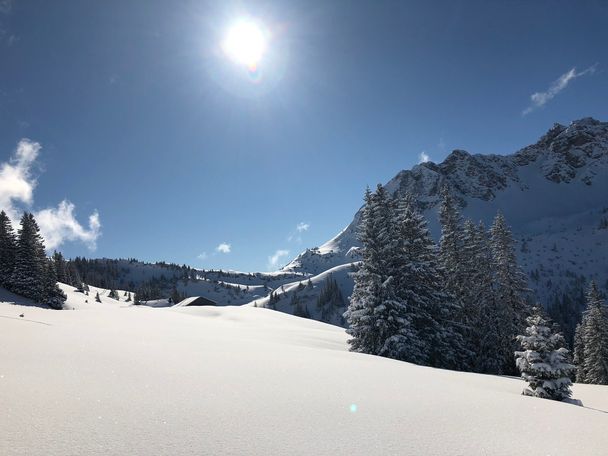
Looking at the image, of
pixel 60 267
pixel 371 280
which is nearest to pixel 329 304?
pixel 60 267

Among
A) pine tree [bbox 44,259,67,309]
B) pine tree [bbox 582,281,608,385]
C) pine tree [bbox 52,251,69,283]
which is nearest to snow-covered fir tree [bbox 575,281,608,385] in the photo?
pine tree [bbox 582,281,608,385]

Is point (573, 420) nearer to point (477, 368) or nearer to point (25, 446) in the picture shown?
point (25, 446)

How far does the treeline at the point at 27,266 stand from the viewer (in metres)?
42.7

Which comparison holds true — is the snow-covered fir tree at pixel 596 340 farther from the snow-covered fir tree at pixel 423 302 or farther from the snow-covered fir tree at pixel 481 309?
the snow-covered fir tree at pixel 423 302

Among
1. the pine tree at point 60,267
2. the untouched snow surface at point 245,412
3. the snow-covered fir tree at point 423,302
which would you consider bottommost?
the untouched snow surface at point 245,412

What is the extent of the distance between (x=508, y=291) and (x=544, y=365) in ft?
67.2

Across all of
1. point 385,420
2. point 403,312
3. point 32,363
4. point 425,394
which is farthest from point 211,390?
point 403,312

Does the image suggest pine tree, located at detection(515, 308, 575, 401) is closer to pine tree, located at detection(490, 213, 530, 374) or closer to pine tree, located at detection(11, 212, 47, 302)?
pine tree, located at detection(490, 213, 530, 374)

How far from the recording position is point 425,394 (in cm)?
782

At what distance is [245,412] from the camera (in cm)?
A: 543

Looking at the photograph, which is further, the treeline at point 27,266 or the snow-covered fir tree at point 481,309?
the treeline at point 27,266

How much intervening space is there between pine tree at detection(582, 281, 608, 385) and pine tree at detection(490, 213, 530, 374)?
10019mm

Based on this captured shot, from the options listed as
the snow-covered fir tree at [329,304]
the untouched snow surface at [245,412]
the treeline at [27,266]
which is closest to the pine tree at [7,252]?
the treeline at [27,266]

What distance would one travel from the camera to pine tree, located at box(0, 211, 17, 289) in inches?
1738
